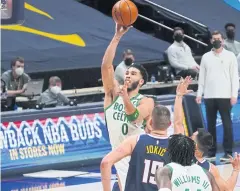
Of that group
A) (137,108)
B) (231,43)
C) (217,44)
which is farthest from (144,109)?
(231,43)

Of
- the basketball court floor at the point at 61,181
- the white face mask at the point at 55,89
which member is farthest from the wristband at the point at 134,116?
the white face mask at the point at 55,89

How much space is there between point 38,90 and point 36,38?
2.24 m

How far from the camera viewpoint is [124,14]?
360 inches

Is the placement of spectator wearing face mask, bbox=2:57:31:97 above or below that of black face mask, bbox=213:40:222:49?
below

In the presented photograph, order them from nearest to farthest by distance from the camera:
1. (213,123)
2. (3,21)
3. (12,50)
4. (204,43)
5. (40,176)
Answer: (3,21) < (40,176) < (213,123) < (12,50) < (204,43)

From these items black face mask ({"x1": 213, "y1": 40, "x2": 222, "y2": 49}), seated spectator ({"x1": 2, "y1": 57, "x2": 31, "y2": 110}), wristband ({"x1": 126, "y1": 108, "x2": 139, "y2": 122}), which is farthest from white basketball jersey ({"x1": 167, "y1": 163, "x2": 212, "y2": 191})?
seated spectator ({"x1": 2, "y1": 57, "x2": 31, "y2": 110})

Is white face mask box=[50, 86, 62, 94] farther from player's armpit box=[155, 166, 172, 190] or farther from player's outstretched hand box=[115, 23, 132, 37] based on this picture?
player's armpit box=[155, 166, 172, 190]

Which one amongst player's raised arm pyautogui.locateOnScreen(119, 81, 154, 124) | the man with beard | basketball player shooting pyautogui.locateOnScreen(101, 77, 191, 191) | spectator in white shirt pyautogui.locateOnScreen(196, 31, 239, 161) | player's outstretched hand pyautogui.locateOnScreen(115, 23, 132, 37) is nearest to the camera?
basketball player shooting pyautogui.locateOnScreen(101, 77, 191, 191)

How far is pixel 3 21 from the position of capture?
8.48 metres

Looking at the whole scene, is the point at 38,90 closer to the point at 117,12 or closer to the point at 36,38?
the point at 36,38

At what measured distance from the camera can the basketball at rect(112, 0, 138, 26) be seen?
9.06m

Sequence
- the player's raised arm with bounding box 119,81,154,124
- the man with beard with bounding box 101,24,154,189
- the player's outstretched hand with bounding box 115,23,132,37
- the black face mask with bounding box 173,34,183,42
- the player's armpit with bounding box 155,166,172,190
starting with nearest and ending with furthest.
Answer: the player's armpit with bounding box 155,166,172,190 < the player's raised arm with bounding box 119,81,154,124 < the man with beard with bounding box 101,24,154,189 < the player's outstretched hand with bounding box 115,23,132,37 < the black face mask with bounding box 173,34,183,42

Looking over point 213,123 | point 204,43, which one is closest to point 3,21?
point 213,123

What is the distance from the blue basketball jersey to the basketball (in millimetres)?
2105
